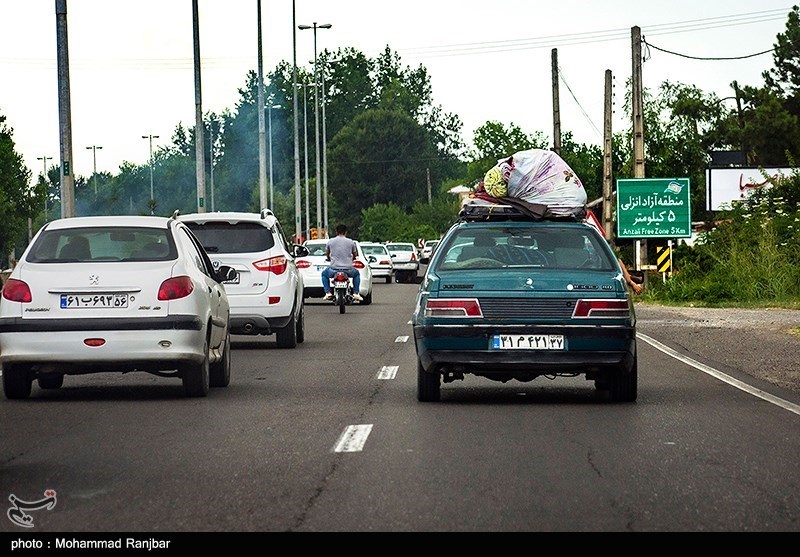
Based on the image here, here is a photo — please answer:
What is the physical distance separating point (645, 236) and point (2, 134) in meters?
75.1

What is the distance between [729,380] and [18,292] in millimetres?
6939

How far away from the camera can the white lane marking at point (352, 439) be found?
408 inches

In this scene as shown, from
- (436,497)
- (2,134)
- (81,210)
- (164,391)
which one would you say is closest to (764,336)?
(164,391)

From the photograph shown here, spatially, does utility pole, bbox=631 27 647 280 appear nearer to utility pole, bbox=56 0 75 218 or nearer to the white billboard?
utility pole, bbox=56 0 75 218

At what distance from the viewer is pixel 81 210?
196875mm

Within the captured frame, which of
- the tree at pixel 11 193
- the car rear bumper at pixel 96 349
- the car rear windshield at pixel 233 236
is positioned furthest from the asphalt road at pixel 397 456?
the tree at pixel 11 193

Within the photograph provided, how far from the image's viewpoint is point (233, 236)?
830 inches

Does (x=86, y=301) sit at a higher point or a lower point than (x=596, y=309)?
higher

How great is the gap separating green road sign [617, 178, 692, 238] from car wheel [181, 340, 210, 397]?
3065cm

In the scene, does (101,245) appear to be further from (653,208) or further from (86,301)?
(653,208)

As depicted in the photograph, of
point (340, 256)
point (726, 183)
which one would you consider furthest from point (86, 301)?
point (726, 183)

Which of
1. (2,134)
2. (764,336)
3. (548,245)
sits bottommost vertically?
(764,336)

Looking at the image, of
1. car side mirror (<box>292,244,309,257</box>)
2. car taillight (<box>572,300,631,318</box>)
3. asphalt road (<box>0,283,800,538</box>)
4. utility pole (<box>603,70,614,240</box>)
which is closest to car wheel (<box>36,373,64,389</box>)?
asphalt road (<box>0,283,800,538</box>)
